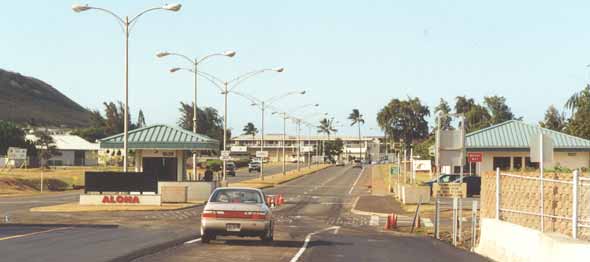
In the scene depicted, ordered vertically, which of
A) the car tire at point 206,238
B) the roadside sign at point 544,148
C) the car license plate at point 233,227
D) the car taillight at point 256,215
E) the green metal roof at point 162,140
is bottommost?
the car tire at point 206,238

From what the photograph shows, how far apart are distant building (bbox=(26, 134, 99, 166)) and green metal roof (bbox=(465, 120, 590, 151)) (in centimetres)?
9380

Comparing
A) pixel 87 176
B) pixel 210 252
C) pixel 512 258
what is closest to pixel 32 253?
pixel 210 252

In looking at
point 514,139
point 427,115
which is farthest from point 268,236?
point 427,115

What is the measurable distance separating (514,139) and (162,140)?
27.3 metres

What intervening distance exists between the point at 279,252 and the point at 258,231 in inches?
65.7

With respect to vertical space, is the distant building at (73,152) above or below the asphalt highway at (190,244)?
above

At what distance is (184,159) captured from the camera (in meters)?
52.5

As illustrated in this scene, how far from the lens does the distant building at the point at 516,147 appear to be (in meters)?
62.4

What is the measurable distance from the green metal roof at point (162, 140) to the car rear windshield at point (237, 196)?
28305 millimetres

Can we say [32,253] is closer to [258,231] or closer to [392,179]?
[258,231]

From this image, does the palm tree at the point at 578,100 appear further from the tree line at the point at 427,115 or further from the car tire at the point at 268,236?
the car tire at the point at 268,236

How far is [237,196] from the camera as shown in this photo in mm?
22391

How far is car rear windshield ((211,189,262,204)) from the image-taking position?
2225cm

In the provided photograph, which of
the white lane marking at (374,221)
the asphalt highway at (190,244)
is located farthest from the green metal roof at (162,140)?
the asphalt highway at (190,244)
